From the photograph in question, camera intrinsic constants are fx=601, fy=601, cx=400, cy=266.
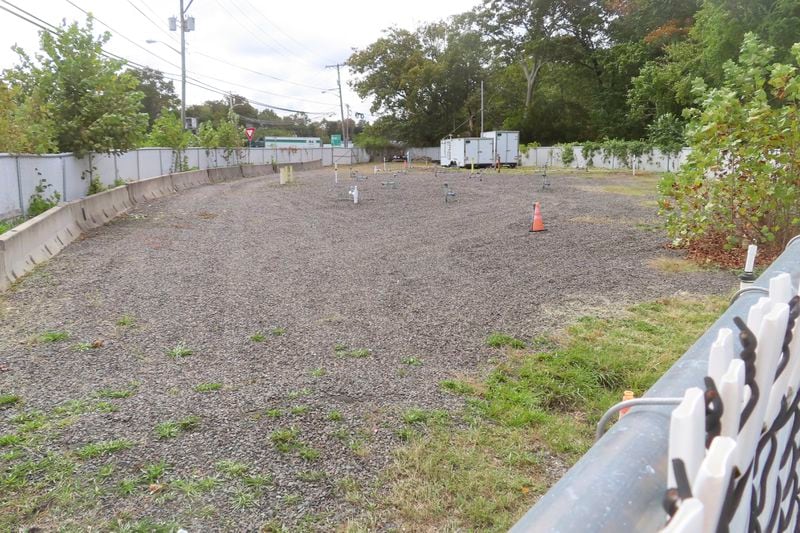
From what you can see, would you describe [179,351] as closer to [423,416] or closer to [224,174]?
[423,416]

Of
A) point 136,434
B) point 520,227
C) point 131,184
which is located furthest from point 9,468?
point 131,184

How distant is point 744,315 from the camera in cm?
172

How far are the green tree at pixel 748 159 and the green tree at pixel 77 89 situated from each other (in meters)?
12.5

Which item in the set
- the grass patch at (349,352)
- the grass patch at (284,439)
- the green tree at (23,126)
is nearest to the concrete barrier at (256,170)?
the green tree at (23,126)

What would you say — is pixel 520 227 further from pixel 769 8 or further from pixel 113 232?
pixel 769 8

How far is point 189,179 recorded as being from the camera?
26531 mm

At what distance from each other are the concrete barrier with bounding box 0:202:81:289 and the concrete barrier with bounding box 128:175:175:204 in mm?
6097

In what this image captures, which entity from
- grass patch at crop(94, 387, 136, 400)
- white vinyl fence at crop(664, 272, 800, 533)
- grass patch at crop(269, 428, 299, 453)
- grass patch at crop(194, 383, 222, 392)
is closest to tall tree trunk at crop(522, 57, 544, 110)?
grass patch at crop(194, 383, 222, 392)

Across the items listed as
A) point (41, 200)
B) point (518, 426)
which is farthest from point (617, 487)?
point (41, 200)

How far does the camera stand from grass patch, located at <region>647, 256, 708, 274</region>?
9.40 m

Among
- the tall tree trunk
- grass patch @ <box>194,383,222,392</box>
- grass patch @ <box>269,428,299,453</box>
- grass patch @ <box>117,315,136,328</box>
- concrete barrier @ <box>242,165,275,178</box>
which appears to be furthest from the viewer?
the tall tree trunk

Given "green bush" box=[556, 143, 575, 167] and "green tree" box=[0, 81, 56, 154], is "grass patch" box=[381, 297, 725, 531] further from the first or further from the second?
"green bush" box=[556, 143, 575, 167]

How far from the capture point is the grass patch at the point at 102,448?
154 inches

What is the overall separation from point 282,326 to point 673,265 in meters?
6.48
